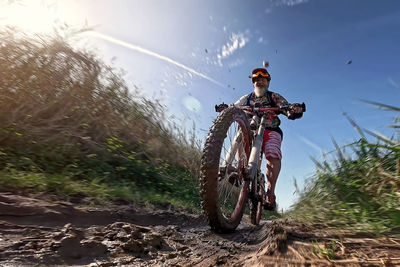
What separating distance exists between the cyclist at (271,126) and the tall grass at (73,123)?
1762 mm

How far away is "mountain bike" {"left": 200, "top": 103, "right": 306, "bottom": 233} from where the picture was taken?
2.48m

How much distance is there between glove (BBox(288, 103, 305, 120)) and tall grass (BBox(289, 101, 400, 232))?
0.68 metres

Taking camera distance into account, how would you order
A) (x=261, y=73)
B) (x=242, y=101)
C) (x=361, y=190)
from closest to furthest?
(x=361, y=190), (x=261, y=73), (x=242, y=101)

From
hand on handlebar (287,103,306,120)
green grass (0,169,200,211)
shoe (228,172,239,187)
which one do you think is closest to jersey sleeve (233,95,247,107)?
hand on handlebar (287,103,306,120)

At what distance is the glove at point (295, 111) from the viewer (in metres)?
3.30

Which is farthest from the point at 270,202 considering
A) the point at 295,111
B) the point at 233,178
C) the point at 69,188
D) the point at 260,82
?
the point at 69,188

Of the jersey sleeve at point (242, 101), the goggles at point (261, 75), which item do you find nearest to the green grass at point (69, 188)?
the jersey sleeve at point (242, 101)

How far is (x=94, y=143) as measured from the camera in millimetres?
4191

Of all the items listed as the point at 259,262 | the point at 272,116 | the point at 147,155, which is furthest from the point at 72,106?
the point at 259,262

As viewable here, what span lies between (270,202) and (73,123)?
9.28 ft

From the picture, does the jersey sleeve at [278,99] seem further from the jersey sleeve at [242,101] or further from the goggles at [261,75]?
the jersey sleeve at [242,101]

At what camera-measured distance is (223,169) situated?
2.73m

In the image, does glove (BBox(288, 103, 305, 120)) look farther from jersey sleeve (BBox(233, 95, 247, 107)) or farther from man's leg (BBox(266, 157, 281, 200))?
jersey sleeve (BBox(233, 95, 247, 107))

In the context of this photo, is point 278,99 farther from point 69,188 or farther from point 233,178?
point 69,188
